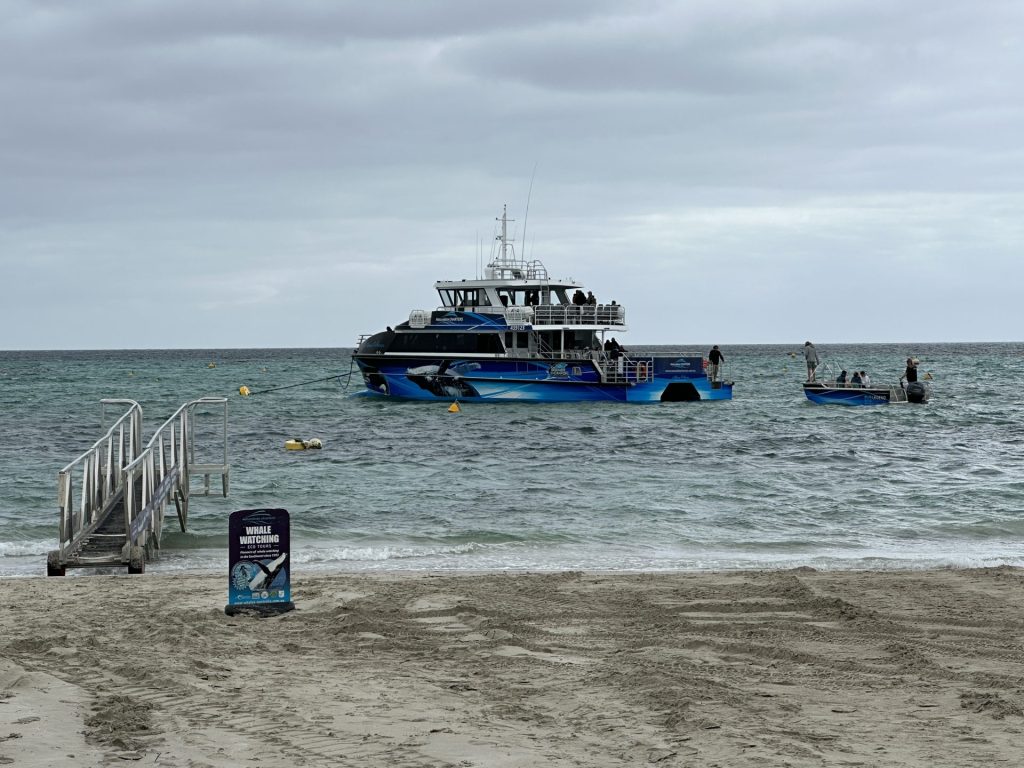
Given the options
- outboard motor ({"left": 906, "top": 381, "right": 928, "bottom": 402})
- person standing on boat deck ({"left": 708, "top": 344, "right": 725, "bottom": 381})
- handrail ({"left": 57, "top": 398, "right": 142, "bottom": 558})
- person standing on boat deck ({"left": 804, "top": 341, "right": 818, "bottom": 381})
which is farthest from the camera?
person standing on boat deck ({"left": 708, "top": 344, "right": 725, "bottom": 381})

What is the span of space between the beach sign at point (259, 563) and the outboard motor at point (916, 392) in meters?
35.6

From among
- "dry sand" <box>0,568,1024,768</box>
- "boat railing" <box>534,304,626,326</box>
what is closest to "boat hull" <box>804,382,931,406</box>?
"boat railing" <box>534,304,626,326</box>

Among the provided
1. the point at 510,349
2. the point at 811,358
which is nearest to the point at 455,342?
the point at 510,349

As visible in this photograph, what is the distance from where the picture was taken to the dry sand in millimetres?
5770

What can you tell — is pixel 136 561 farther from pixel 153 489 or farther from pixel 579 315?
pixel 579 315

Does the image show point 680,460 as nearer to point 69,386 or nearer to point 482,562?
point 482,562

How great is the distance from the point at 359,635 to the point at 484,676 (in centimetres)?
153

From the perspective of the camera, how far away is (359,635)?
8453mm

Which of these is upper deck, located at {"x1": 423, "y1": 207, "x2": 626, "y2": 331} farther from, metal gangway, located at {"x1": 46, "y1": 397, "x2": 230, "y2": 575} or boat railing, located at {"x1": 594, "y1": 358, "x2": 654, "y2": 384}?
metal gangway, located at {"x1": 46, "y1": 397, "x2": 230, "y2": 575}

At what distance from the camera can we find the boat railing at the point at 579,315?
3922 centimetres

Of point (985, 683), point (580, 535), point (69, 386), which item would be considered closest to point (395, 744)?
point (985, 683)

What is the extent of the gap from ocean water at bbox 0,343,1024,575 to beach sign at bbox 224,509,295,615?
11.2 ft

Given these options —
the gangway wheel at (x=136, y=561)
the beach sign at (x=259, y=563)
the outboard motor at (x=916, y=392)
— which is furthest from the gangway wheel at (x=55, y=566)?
the outboard motor at (x=916, y=392)

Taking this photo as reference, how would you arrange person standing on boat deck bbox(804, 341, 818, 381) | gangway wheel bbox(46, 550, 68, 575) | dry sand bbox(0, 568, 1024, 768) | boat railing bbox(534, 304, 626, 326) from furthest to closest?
1. person standing on boat deck bbox(804, 341, 818, 381)
2. boat railing bbox(534, 304, 626, 326)
3. gangway wheel bbox(46, 550, 68, 575)
4. dry sand bbox(0, 568, 1024, 768)
